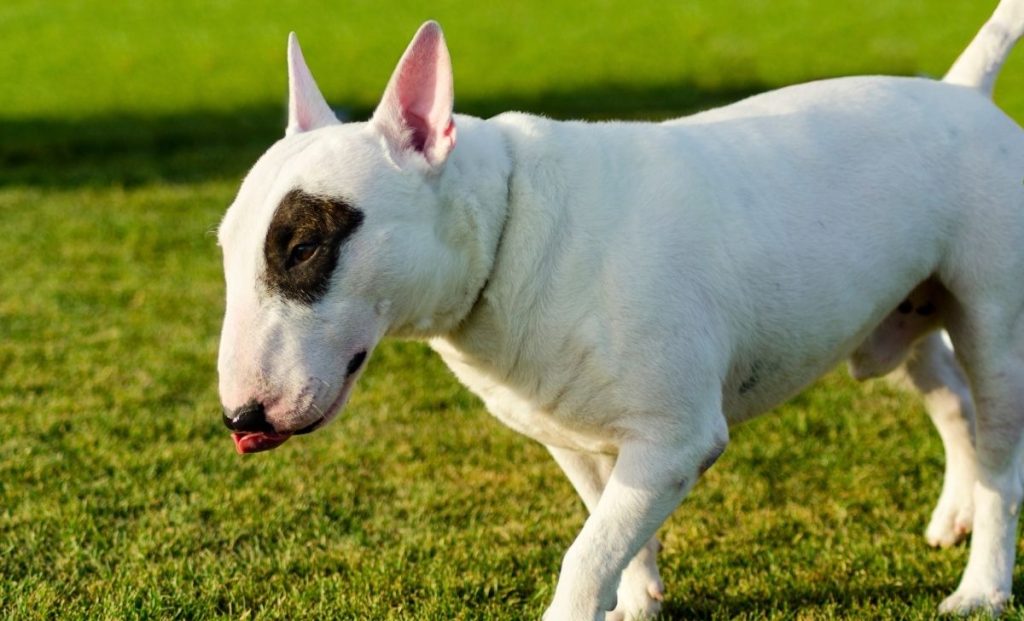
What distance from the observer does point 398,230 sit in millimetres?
3371

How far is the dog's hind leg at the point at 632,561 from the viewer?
14.4 ft

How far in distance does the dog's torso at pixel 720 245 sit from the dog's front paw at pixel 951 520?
3.60 feet

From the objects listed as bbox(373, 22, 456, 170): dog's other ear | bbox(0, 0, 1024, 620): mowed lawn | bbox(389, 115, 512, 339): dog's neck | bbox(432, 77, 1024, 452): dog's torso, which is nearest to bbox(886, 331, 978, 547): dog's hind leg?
bbox(0, 0, 1024, 620): mowed lawn

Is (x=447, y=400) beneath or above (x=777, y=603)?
beneath

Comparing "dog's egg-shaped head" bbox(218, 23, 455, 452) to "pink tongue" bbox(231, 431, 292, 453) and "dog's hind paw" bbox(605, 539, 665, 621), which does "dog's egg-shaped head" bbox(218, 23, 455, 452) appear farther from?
"dog's hind paw" bbox(605, 539, 665, 621)

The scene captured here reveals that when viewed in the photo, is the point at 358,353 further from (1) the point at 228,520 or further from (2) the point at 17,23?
A: (2) the point at 17,23

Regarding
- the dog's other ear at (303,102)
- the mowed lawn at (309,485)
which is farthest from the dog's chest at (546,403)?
the mowed lawn at (309,485)

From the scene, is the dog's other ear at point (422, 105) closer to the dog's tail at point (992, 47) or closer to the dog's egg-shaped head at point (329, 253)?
the dog's egg-shaped head at point (329, 253)

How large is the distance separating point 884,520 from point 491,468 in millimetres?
1714

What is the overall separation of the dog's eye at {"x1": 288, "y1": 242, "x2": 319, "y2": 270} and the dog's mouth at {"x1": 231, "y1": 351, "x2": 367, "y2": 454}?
281mm

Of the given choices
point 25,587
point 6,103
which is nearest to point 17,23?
point 6,103

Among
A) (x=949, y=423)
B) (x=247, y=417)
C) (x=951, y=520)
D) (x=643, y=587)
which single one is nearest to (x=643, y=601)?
(x=643, y=587)

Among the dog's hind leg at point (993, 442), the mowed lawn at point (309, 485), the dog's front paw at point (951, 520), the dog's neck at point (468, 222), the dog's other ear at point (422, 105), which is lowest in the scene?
the mowed lawn at point (309, 485)

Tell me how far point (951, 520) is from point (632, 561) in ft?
4.75
